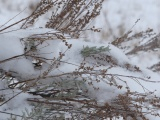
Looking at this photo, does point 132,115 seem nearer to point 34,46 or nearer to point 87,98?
point 87,98

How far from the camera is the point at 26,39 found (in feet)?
4.33

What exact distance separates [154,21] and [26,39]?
176 inches

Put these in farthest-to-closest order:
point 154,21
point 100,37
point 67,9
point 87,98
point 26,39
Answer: point 154,21
point 100,37
point 67,9
point 87,98
point 26,39

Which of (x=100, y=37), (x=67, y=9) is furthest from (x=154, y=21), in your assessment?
(x=67, y=9)

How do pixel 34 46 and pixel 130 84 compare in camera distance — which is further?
pixel 130 84

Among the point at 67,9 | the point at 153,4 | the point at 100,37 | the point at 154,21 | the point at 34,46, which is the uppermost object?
the point at 153,4

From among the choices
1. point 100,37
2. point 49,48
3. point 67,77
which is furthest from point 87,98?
point 100,37

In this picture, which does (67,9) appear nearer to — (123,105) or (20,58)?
(20,58)

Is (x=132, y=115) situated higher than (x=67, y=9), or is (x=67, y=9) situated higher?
(x=67, y=9)

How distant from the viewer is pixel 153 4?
19.1 ft

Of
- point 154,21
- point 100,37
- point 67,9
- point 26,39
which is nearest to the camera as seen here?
point 26,39

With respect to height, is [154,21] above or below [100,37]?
above

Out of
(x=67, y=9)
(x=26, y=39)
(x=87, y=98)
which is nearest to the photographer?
(x=26, y=39)

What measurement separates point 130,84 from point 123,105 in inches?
6.5
